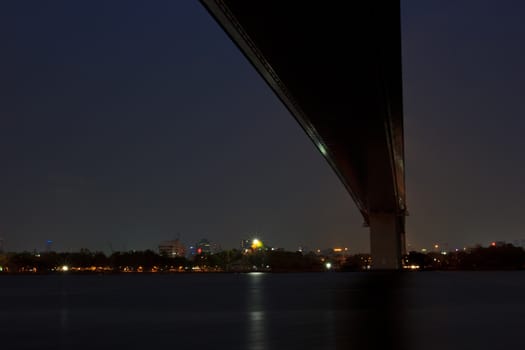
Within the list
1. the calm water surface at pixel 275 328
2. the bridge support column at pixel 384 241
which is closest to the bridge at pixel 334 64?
the calm water surface at pixel 275 328

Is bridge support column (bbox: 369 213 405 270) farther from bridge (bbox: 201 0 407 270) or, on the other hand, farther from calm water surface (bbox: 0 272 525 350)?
calm water surface (bbox: 0 272 525 350)

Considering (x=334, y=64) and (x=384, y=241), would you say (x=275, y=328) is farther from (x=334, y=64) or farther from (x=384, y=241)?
(x=384, y=241)

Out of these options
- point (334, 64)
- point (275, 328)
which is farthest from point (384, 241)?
point (275, 328)

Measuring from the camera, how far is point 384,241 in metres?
73.4

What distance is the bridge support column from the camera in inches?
2817

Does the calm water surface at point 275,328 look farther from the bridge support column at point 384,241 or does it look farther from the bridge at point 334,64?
the bridge support column at point 384,241

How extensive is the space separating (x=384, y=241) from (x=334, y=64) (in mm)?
49673

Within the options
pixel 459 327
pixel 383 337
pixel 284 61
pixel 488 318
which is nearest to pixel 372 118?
pixel 284 61

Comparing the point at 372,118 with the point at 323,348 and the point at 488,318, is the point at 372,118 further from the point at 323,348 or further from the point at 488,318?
the point at 323,348

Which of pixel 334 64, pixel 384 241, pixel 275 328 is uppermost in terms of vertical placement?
pixel 334 64

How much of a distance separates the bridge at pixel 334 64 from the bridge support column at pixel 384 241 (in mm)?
25412

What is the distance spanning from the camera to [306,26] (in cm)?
2222

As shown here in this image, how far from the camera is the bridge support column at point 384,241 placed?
7156 centimetres

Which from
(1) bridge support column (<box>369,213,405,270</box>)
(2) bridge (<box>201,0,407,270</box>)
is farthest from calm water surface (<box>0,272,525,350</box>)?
(1) bridge support column (<box>369,213,405,270</box>)
